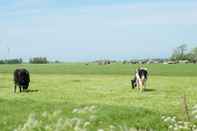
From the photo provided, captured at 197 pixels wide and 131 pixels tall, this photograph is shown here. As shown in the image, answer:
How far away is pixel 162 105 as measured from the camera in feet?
71.9

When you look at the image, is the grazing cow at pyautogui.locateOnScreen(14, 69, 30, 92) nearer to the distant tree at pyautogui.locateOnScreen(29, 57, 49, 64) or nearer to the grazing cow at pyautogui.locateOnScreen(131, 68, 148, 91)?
the grazing cow at pyautogui.locateOnScreen(131, 68, 148, 91)

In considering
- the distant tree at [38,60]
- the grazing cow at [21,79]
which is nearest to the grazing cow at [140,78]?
the grazing cow at [21,79]

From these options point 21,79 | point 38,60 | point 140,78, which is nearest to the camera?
point 140,78

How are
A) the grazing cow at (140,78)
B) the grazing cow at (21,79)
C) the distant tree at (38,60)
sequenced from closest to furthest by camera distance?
the grazing cow at (140,78), the grazing cow at (21,79), the distant tree at (38,60)

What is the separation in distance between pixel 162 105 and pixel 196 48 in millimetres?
158323

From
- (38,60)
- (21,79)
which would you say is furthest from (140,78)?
(38,60)

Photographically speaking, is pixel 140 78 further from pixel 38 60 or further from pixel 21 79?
pixel 38 60

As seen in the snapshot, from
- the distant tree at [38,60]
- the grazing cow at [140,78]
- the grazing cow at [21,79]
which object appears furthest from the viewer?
the distant tree at [38,60]

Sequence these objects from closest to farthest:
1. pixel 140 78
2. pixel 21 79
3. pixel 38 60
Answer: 1. pixel 140 78
2. pixel 21 79
3. pixel 38 60

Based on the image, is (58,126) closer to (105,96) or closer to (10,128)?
(10,128)

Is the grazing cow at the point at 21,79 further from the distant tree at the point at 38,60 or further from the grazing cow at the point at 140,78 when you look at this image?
the distant tree at the point at 38,60

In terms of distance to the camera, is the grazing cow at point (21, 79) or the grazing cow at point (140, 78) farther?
the grazing cow at point (21, 79)

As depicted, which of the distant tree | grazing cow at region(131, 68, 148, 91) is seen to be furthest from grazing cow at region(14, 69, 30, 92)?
the distant tree

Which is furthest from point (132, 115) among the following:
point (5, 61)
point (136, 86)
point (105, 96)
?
point (5, 61)
